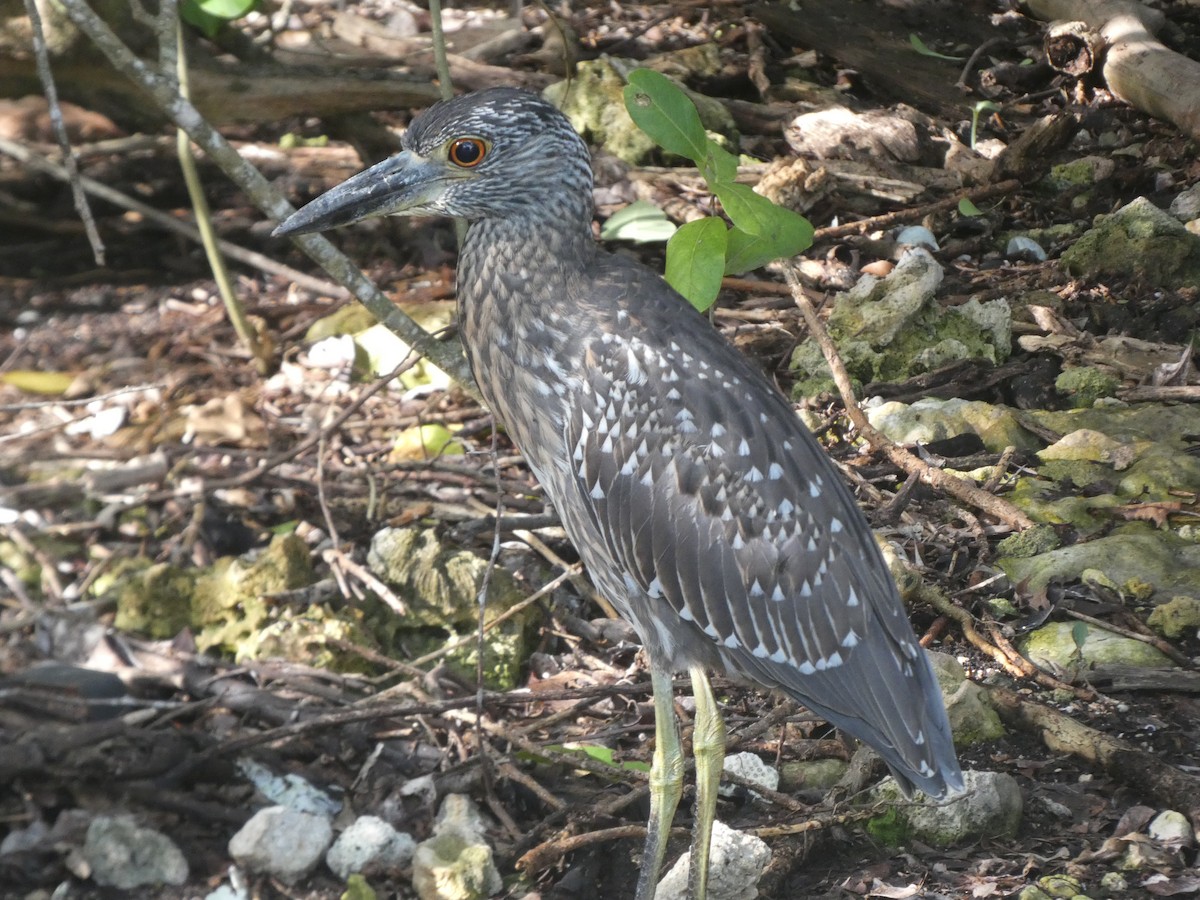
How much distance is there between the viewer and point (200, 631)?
4516 mm

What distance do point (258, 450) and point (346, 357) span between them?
2.32 ft

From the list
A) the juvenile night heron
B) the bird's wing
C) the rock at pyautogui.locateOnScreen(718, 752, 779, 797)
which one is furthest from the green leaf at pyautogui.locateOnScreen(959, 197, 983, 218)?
the rock at pyautogui.locateOnScreen(718, 752, 779, 797)

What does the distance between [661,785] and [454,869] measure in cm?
56

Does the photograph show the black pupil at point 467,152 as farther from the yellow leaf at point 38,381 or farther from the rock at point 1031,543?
the yellow leaf at point 38,381

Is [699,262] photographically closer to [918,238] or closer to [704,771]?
[704,771]

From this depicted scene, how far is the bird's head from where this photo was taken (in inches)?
140

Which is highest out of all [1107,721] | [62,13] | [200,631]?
[62,13]

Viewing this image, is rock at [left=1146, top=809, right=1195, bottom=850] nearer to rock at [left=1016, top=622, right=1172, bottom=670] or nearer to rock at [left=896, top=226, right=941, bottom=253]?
rock at [left=1016, top=622, right=1172, bottom=670]

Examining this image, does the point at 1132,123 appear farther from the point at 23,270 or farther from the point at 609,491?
the point at 23,270

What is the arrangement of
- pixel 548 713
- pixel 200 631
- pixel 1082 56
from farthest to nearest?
pixel 1082 56 → pixel 200 631 → pixel 548 713

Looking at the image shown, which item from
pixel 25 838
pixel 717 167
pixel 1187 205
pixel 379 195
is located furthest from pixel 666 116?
pixel 1187 205

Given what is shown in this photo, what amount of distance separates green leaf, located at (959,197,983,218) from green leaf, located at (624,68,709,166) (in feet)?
9.44

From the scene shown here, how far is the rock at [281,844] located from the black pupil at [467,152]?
1.79m

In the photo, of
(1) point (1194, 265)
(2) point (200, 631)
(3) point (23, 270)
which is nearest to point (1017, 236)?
(1) point (1194, 265)
